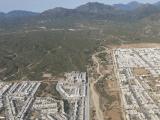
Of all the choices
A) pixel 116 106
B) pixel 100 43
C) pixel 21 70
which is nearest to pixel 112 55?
pixel 100 43

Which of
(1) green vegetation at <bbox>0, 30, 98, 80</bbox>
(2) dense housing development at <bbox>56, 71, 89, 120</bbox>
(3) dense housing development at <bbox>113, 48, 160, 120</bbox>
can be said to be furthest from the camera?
(1) green vegetation at <bbox>0, 30, 98, 80</bbox>

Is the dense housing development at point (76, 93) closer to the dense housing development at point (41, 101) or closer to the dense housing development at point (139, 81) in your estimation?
the dense housing development at point (41, 101)

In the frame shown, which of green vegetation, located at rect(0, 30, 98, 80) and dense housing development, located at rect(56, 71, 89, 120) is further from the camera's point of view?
green vegetation, located at rect(0, 30, 98, 80)

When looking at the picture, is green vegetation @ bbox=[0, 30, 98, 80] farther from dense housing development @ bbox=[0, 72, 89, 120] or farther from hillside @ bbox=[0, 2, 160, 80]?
dense housing development @ bbox=[0, 72, 89, 120]

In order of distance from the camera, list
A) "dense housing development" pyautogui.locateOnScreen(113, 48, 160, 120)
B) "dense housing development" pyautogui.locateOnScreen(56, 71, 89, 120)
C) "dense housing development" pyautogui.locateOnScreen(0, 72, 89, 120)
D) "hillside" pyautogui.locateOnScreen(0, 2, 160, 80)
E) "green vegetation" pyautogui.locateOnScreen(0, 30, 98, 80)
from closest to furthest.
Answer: "dense housing development" pyautogui.locateOnScreen(0, 72, 89, 120) → "dense housing development" pyautogui.locateOnScreen(56, 71, 89, 120) → "dense housing development" pyautogui.locateOnScreen(113, 48, 160, 120) → "green vegetation" pyautogui.locateOnScreen(0, 30, 98, 80) → "hillside" pyautogui.locateOnScreen(0, 2, 160, 80)

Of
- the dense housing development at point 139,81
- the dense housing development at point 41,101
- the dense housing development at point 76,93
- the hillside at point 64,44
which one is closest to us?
the dense housing development at point 41,101

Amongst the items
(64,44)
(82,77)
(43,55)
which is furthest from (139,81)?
(64,44)

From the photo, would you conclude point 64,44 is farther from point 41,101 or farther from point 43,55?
point 41,101

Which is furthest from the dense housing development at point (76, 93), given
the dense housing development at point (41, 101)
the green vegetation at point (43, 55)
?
the green vegetation at point (43, 55)

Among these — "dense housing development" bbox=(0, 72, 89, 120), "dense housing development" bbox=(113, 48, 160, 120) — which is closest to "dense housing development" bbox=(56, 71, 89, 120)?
"dense housing development" bbox=(0, 72, 89, 120)
